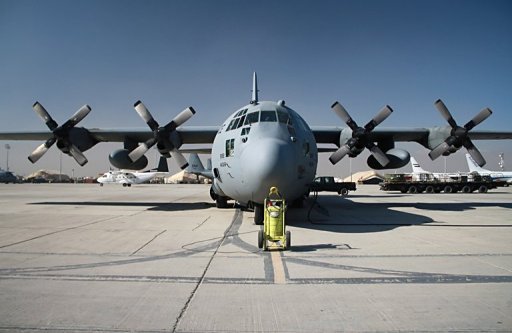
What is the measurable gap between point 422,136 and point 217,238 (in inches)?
599

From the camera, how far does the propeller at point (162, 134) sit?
16641 millimetres

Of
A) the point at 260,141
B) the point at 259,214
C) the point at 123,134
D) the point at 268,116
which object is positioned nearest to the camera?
the point at 260,141

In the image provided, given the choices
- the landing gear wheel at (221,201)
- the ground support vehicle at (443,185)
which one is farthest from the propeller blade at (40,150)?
the ground support vehicle at (443,185)

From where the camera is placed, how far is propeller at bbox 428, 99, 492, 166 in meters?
16.4

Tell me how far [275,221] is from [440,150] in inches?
541

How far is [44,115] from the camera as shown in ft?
57.6

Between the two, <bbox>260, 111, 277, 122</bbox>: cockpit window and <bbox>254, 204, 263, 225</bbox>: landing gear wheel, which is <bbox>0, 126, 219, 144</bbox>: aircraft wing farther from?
<bbox>254, 204, 263, 225</bbox>: landing gear wheel

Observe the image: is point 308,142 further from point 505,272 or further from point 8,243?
point 8,243

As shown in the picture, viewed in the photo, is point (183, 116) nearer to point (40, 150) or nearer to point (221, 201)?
point (221, 201)

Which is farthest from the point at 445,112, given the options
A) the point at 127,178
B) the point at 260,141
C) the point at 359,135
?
the point at 127,178

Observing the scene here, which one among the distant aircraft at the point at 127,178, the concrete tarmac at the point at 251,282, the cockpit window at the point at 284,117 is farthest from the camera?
the distant aircraft at the point at 127,178

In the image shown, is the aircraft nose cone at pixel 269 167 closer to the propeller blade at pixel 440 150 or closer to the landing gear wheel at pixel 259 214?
the landing gear wheel at pixel 259 214

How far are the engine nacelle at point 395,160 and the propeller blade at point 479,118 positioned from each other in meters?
3.31

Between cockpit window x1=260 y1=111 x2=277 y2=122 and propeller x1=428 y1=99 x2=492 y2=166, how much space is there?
11.0m
